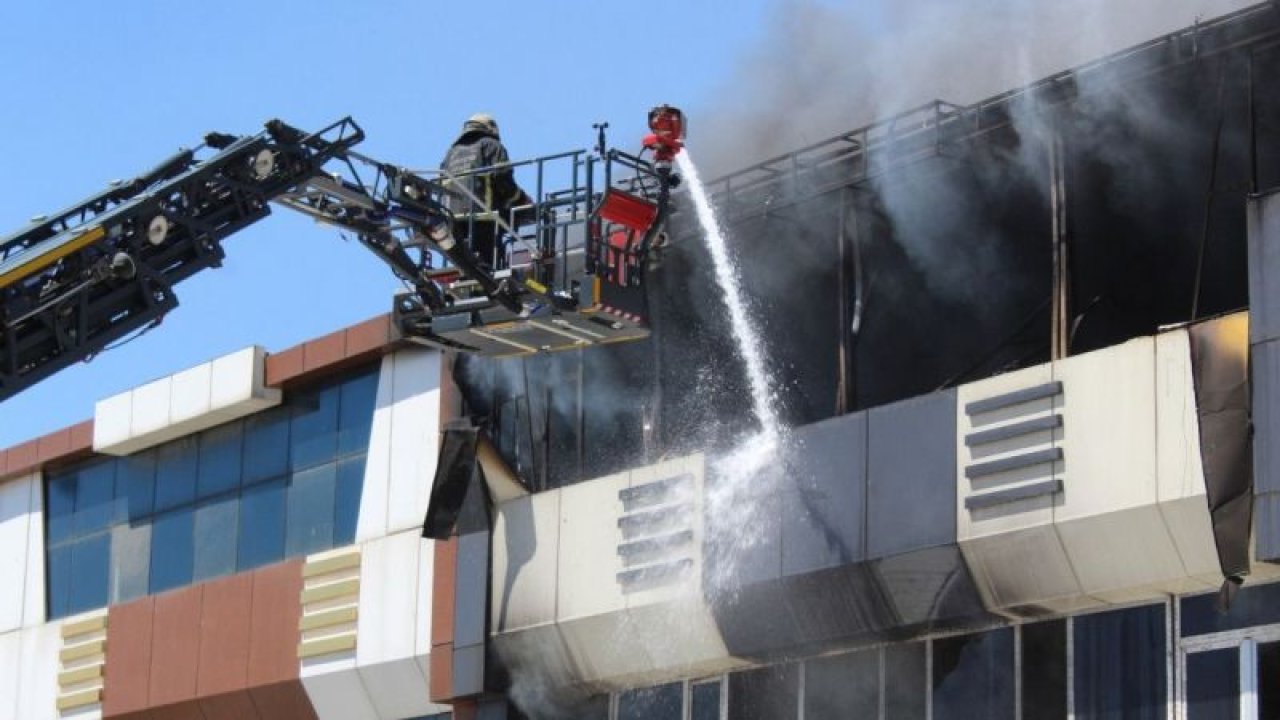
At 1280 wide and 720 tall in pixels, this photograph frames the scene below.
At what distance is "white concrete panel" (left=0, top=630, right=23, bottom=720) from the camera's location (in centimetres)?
3522

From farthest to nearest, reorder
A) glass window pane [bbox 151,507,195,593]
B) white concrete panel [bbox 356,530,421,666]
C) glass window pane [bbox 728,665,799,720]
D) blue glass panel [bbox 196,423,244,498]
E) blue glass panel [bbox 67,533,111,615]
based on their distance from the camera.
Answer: blue glass panel [bbox 67,533,111,615]
glass window pane [bbox 151,507,195,593]
blue glass panel [bbox 196,423,244,498]
white concrete panel [bbox 356,530,421,666]
glass window pane [bbox 728,665,799,720]

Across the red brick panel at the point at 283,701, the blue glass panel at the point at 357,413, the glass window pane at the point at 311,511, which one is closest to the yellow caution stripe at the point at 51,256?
the blue glass panel at the point at 357,413

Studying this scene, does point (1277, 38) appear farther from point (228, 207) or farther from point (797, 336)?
point (228, 207)

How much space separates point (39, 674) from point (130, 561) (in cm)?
223

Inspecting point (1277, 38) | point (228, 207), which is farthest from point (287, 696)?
point (1277, 38)

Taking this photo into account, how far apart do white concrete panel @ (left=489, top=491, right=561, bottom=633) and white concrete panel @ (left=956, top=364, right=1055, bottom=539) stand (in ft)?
19.5

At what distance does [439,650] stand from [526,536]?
176cm

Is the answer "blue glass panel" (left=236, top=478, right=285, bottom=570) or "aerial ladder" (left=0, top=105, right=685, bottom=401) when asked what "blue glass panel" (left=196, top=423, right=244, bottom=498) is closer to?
"blue glass panel" (left=236, top=478, right=285, bottom=570)

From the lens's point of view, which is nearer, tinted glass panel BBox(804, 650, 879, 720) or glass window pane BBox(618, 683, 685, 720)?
tinted glass panel BBox(804, 650, 879, 720)

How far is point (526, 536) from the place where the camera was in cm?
2856

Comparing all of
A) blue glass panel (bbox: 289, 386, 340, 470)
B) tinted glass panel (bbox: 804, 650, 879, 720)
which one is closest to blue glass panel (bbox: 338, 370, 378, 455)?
blue glass panel (bbox: 289, 386, 340, 470)

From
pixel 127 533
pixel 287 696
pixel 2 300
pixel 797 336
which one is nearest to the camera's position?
pixel 2 300

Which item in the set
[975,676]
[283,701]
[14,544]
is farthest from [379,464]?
[975,676]

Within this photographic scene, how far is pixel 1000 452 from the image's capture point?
76.6 feet
